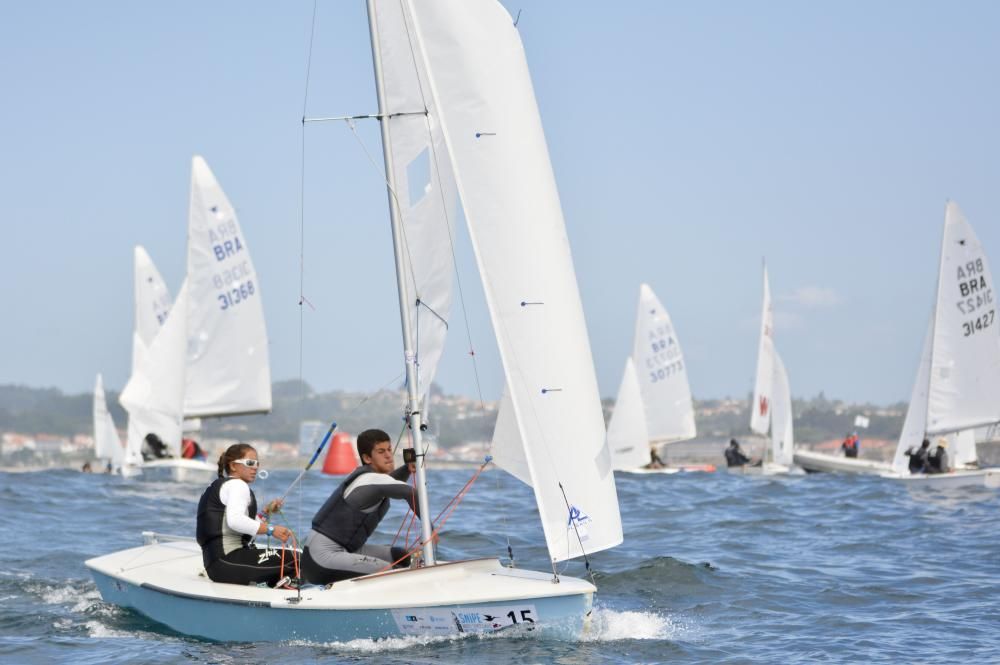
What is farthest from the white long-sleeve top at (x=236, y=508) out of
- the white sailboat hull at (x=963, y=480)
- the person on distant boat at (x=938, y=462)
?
the person on distant boat at (x=938, y=462)

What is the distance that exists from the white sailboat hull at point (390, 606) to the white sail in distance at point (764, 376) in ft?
93.2

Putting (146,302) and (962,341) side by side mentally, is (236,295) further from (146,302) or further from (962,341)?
(962,341)

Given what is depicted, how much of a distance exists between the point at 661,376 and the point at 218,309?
12318 mm

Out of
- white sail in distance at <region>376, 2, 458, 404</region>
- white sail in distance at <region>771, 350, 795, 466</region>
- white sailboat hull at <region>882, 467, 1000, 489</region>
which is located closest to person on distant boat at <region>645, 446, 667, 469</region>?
white sail in distance at <region>771, 350, 795, 466</region>

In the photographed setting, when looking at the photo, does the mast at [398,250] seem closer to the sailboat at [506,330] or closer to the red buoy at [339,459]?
the sailboat at [506,330]

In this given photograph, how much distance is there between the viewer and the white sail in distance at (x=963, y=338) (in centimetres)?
2419

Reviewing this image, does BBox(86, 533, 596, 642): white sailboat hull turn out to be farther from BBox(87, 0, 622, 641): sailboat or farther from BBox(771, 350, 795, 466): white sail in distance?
BBox(771, 350, 795, 466): white sail in distance

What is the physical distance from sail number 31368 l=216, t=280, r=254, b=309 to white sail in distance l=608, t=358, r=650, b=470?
9142 mm

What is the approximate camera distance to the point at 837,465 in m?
30.8

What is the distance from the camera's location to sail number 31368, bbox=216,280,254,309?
23609mm

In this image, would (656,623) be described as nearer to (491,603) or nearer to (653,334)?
(491,603)

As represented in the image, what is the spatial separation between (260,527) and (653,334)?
942 inches

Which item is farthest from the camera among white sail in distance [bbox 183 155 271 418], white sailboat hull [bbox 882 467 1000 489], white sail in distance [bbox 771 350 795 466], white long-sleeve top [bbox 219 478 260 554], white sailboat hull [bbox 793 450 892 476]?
white sail in distance [bbox 771 350 795 466]

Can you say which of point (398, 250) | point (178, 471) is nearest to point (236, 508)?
point (398, 250)
